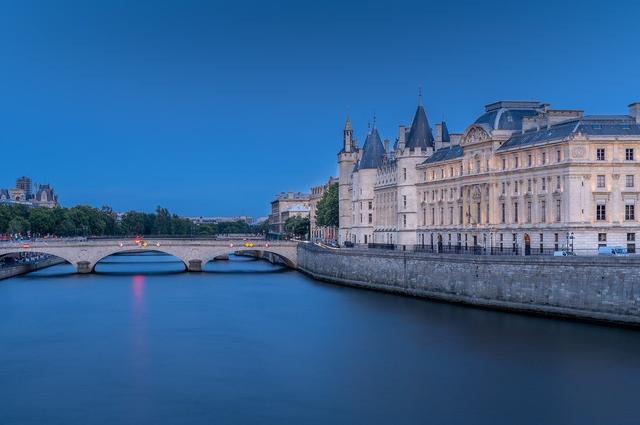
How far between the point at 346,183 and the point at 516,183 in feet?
→ 124

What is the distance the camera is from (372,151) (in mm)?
83938

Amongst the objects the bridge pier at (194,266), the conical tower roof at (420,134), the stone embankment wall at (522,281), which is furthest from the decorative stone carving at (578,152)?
the bridge pier at (194,266)

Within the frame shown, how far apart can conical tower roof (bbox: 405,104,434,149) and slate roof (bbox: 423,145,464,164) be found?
1904mm

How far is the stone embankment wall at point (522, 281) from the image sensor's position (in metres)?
38.4

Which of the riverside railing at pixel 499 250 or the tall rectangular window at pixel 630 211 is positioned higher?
the tall rectangular window at pixel 630 211

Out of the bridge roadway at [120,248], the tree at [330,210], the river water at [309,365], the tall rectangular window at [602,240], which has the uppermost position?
the tree at [330,210]

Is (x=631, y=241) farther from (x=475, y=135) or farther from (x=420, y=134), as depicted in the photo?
(x=420, y=134)

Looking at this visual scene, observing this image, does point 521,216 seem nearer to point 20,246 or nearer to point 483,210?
point 483,210

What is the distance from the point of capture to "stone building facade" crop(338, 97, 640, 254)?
4894 centimetres

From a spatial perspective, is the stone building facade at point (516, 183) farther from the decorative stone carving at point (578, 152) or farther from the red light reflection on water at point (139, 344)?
the red light reflection on water at point (139, 344)

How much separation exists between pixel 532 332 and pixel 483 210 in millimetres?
21787

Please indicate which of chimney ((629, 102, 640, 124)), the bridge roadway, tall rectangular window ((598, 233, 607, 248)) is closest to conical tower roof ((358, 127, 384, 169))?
the bridge roadway

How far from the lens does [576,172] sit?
161ft

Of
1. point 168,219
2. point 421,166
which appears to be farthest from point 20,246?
point 168,219
